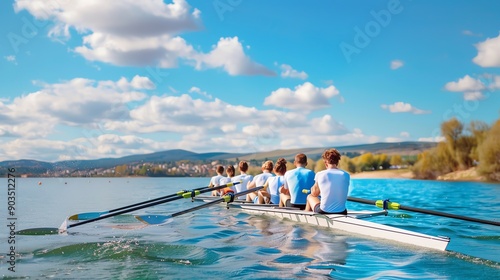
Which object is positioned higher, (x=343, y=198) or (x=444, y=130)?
(x=444, y=130)

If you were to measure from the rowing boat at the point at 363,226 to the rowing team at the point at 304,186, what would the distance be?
0.74 ft

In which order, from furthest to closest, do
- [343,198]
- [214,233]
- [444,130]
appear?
[444,130] → [214,233] → [343,198]

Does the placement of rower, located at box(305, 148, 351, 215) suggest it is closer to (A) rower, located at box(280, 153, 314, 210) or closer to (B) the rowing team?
(B) the rowing team

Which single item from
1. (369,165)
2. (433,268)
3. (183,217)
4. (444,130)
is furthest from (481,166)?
(369,165)

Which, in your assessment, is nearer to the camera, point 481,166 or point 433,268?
point 433,268

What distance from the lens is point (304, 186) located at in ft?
36.4

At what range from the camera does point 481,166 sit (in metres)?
51.2

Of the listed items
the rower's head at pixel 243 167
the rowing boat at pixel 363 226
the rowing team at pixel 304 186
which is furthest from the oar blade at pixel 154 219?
the rower's head at pixel 243 167

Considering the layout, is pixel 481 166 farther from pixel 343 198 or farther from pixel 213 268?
pixel 213 268

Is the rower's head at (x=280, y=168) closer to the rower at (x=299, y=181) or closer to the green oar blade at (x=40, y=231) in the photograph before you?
the rower at (x=299, y=181)

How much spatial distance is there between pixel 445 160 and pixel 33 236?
64702mm

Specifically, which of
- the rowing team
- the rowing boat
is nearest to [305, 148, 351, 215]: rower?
the rowing team

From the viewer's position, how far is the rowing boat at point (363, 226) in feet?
24.7

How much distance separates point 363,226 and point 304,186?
2.53m
